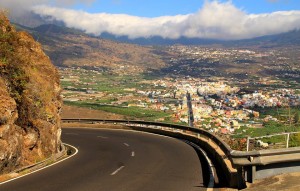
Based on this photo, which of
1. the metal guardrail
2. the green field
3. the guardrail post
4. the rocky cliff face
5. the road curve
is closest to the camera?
the metal guardrail

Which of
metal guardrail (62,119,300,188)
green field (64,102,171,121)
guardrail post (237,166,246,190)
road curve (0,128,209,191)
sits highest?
metal guardrail (62,119,300,188)

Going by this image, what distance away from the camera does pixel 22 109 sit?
2175cm

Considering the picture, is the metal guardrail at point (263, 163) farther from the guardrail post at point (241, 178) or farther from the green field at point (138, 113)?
the green field at point (138, 113)

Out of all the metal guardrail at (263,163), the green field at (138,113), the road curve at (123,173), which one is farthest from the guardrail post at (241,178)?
the green field at (138,113)

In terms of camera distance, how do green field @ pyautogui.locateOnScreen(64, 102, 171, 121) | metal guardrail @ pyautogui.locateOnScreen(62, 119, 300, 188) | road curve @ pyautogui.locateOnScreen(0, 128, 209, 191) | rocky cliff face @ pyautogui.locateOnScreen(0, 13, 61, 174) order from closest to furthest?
metal guardrail @ pyautogui.locateOnScreen(62, 119, 300, 188), road curve @ pyautogui.locateOnScreen(0, 128, 209, 191), rocky cliff face @ pyautogui.locateOnScreen(0, 13, 61, 174), green field @ pyautogui.locateOnScreen(64, 102, 171, 121)

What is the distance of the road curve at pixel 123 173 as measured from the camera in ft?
44.9

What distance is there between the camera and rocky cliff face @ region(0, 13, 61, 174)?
1820cm

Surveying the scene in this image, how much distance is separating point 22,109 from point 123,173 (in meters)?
8.28

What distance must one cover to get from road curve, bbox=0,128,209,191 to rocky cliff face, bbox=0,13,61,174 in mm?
1880

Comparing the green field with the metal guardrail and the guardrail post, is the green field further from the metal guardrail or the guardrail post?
the metal guardrail

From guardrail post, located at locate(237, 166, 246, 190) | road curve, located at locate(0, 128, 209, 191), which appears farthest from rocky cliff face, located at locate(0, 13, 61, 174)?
guardrail post, located at locate(237, 166, 246, 190)

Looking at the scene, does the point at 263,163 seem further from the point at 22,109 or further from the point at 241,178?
the point at 22,109

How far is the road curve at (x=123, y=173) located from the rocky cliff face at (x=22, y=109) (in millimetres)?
1880

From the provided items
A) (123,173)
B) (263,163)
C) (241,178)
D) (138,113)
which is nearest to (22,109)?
(123,173)
